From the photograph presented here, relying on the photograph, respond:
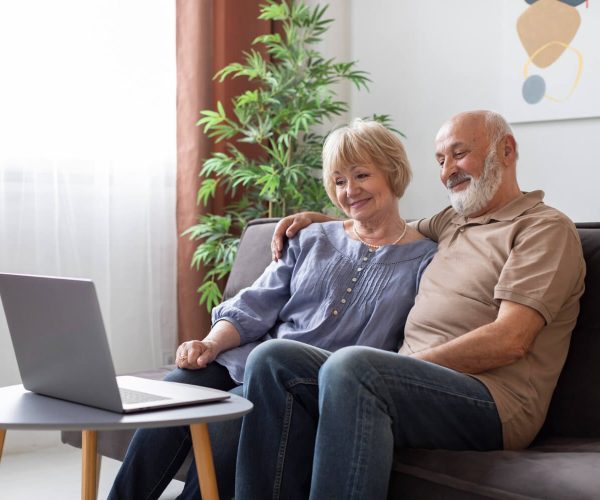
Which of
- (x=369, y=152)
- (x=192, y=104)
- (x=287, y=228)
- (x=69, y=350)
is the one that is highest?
(x=192, y=104)

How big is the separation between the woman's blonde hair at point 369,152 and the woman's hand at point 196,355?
0.56 meters

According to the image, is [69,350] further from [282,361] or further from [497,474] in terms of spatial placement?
[497,474]

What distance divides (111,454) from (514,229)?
115 cm

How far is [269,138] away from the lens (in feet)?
11.7

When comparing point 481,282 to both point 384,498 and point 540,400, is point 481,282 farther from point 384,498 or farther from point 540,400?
point 384,498

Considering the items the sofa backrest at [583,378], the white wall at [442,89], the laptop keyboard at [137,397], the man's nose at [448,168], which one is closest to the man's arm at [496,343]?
the sofa backrest at [583,378]

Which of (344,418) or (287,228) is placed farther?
(287,228)

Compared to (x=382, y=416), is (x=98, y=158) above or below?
above

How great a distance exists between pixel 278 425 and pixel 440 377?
0.33 m

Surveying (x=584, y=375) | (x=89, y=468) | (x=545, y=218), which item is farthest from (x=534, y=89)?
(x=89, y=468)

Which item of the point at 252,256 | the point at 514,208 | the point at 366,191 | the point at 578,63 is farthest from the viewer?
the point at 578,63

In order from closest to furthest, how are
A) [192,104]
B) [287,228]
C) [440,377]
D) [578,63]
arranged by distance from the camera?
[440,377]
[287,228]
[578,63]
[192,104]

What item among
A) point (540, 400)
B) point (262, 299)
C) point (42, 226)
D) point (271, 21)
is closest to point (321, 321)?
point (262, 299)

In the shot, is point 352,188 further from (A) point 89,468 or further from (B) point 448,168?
(A) point 89,468
